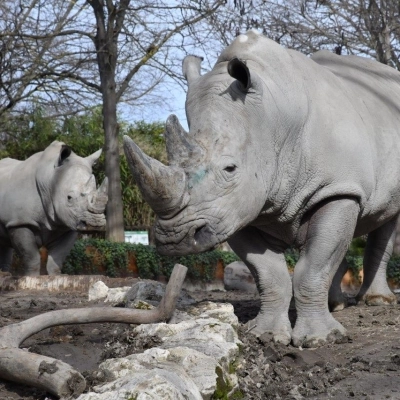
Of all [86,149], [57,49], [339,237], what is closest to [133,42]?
[57,49]

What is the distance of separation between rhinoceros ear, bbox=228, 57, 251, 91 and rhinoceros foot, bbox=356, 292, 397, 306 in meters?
2.76

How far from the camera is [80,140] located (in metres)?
22.9

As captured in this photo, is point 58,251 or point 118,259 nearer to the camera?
point 58,251

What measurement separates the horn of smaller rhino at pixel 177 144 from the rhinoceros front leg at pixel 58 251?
6843 mm

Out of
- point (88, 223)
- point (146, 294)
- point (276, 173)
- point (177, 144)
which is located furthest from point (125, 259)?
point (177, 144)

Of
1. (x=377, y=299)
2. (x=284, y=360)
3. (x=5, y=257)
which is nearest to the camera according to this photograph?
(x=284, y=360)

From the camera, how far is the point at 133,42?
1622 centimetres

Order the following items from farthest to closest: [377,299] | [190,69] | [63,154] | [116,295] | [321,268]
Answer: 1. [63,154]
2. [377,299]
3. [116,295]
4. [190,69]
5. [321,268]

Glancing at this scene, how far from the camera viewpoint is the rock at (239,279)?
11.7 meters

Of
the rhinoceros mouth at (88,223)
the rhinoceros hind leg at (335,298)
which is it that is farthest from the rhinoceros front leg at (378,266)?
the rhinoceros mouth at (88,223)

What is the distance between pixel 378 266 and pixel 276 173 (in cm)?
224

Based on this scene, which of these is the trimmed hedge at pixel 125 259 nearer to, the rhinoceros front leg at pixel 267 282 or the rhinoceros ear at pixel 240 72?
the rhinoceros front leg at pixel 267 282

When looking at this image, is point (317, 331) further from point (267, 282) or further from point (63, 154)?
point (63, 154)

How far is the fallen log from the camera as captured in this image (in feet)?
13.8
